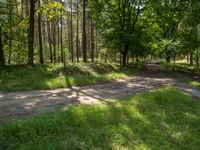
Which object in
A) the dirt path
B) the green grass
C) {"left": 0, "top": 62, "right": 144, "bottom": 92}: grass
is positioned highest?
{"left": 0, "top": 62, "right": 144, "bottom": 92}: grass

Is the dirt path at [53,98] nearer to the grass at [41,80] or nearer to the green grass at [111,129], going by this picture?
the grass at [41,80]

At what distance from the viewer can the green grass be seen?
6.49m

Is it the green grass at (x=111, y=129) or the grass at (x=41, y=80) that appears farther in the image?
the grass at (x=41, y=80)

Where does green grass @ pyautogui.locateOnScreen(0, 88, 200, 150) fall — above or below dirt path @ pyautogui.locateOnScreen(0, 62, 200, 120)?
below

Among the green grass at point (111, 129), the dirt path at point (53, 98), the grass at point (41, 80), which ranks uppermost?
the grass at point (41, 80)

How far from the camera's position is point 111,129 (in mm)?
7531

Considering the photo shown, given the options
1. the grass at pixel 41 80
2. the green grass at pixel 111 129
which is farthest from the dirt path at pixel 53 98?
the green grass at pixel 111 129

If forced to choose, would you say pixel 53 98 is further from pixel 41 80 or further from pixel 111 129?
pixel 111 129

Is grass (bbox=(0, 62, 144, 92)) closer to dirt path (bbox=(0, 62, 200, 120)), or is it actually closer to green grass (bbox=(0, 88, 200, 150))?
dirt path (bbox=(0, 62, 200, 120))

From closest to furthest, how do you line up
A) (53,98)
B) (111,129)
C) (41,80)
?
(111,129), (53,98), (41,80)

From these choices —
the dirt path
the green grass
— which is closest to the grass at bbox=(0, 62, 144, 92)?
the dirt path

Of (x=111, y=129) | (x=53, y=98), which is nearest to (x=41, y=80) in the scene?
(x=53, y=98)

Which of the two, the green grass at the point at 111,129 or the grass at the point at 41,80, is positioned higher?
the grass at the point at 41,80

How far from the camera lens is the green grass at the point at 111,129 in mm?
6490
